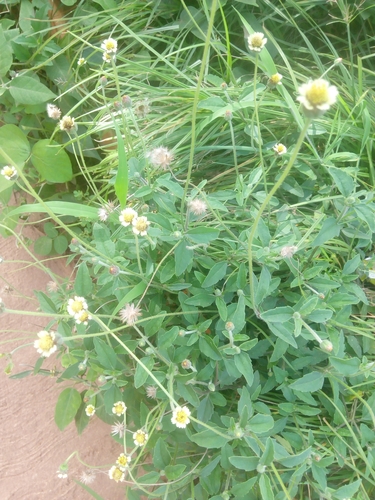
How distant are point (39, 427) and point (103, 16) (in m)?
1.00

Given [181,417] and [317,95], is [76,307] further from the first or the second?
[317,95]

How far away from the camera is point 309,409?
25.2 inches

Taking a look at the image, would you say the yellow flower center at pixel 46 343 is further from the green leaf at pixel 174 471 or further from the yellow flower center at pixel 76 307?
the green leaf at pixel 174 471

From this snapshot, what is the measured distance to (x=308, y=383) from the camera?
60 cm

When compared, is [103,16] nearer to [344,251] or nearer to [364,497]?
[344,251]

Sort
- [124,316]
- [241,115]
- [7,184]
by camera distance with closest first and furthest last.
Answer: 1. [124,316]
2. [241,115]
3. [7,184]

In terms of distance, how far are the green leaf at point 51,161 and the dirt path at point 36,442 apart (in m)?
0.22

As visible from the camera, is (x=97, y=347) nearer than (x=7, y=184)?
Yes

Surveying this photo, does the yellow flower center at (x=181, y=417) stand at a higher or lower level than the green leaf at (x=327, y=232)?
lower

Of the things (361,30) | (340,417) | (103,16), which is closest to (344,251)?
(340,417)

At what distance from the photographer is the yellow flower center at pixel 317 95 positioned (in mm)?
283

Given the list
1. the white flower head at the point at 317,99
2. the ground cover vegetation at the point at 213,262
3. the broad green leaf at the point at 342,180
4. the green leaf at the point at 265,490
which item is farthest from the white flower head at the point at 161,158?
the green leaf at the point at 265,490

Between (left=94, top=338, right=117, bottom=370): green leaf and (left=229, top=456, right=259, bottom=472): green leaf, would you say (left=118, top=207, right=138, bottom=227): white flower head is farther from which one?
(left=229, top=456, right=259, bottom=472): green leaf

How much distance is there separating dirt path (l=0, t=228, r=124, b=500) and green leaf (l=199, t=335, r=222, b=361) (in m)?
0.53
